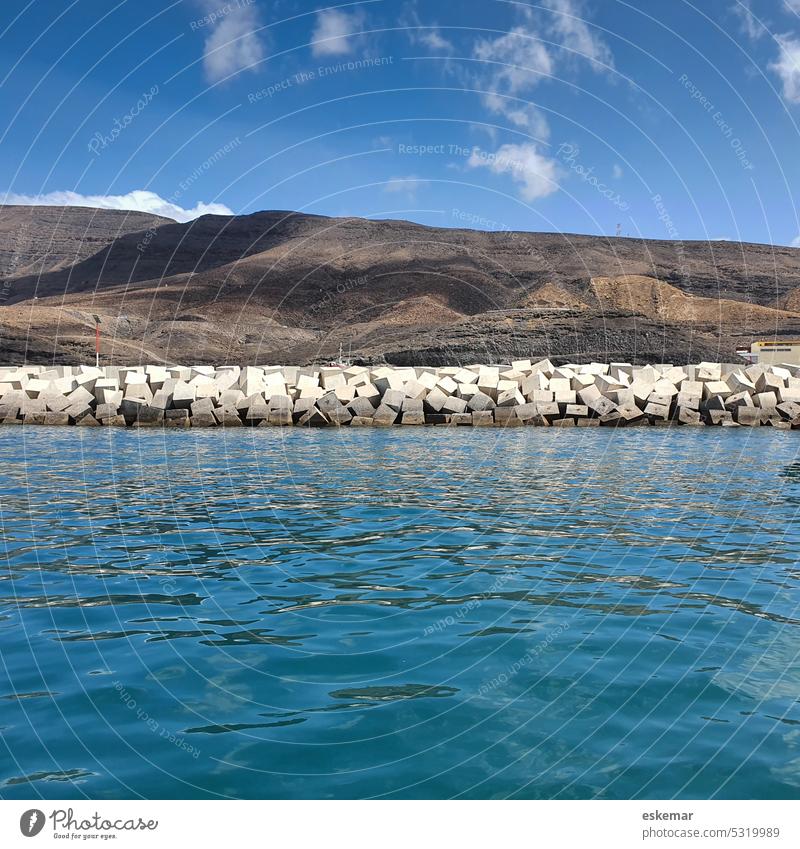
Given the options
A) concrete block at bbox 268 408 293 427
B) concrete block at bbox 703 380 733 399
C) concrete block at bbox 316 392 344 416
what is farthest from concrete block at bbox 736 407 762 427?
Result: concrete block at bbox 268 408 293 427

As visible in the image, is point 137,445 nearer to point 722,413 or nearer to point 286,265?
point 722,413

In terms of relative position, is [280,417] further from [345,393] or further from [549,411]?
[549,411]

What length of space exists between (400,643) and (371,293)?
314ft

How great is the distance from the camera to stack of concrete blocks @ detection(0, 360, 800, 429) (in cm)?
2516

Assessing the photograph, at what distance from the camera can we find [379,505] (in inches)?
420

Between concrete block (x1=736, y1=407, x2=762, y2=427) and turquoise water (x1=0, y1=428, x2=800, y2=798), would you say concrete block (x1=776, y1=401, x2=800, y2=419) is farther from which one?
turquoise water (x1=0, y1=428, x2=800, y2=798)

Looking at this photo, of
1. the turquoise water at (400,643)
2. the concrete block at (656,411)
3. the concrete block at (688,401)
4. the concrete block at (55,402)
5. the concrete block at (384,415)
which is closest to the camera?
the turquoise water at (400,643)

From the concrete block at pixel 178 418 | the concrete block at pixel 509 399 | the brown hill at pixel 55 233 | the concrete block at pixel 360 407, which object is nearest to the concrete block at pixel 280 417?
the concrete block at pixel 360 407

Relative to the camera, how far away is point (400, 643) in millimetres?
5461

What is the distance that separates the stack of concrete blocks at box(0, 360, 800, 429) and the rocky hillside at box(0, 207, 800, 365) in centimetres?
2048

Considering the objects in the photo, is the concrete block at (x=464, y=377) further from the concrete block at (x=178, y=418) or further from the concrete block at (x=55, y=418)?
the concrete block at (x=55, y=418)

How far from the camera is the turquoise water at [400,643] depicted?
377 centimetres

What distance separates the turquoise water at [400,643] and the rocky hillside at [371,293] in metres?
37.5
